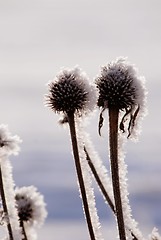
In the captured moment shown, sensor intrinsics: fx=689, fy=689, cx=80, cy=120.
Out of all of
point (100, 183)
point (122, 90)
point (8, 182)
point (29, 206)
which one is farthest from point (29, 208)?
point (122, 90)

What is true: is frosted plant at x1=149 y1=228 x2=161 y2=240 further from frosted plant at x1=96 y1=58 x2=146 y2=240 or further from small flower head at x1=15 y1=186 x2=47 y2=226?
small flower head at x1=15 y1=186 x2=47 y2=226

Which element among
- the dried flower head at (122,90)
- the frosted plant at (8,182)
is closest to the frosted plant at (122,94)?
the dried flower head at (122,90)

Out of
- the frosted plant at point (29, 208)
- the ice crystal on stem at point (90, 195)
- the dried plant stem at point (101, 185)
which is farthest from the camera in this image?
the frosted plant at point (29, 208)

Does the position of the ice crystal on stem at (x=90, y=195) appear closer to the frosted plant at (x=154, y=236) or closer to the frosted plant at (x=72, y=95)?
the frosted plant at (x=72, y=95)

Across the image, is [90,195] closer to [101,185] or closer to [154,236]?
[101,185]

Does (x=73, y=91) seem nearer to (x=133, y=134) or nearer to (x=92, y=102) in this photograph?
(x=92, y=102)
